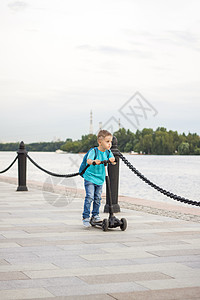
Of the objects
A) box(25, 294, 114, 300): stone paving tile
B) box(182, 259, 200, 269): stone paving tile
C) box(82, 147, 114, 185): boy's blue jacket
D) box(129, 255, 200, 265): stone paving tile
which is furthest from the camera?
box(82, 147, 114, 185): boy's blue jacket

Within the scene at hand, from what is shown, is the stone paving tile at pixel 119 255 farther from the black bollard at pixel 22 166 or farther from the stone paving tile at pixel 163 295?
the black bollard at pixel 22 166

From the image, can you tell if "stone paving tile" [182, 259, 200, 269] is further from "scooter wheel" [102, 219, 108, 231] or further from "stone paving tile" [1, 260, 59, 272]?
"scooter wheel" [102, 219, 108, 231]

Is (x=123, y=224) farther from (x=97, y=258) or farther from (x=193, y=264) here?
(x=193, y=264)

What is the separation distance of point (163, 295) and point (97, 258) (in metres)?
1.30

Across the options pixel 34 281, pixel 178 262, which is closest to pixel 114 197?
pixel 178 262

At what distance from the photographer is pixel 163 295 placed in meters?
3.63

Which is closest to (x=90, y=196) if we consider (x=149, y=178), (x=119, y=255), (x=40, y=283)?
(x=119, y=255)

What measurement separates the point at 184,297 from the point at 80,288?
78 centimetres

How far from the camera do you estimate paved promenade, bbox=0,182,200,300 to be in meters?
3.74

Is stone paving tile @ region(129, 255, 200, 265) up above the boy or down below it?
below

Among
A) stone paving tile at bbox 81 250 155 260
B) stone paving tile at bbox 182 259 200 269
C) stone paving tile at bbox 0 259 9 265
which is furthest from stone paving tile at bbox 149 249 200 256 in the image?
stone paving tile at bbox 0 259 9 265

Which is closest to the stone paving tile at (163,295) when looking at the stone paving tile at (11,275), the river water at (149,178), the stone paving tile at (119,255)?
the stone paving tile at (11,275)

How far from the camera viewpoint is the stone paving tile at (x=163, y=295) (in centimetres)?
356

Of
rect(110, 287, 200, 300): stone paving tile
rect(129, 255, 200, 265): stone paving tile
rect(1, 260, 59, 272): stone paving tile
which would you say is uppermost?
rect(129, 255, 200, 265): stone paving tile
